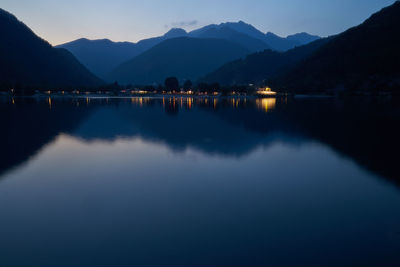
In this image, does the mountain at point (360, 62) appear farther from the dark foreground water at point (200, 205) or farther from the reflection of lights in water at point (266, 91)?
the dark foreground water at point (200, 205)

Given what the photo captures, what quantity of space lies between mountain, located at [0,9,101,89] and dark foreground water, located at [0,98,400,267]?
145016mm

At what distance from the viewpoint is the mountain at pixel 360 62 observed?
10190cm

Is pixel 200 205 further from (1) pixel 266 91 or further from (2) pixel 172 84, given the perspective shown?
(1) pixel 266 91

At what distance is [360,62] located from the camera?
4643 inches

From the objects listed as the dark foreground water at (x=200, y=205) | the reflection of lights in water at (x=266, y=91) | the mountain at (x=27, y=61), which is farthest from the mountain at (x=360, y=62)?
the mountain at (x=27, y=61)

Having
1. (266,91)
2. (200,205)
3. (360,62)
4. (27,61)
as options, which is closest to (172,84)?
(266,91)

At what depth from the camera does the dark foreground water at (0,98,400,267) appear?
7.35m

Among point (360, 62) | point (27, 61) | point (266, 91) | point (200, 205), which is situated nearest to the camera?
point (200, 205)

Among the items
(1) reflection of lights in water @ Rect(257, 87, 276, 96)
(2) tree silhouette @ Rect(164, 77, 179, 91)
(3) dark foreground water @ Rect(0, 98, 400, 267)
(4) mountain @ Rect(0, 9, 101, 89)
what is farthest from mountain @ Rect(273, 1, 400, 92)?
(4) mountain @ Rect(0, 9, 101, 89)

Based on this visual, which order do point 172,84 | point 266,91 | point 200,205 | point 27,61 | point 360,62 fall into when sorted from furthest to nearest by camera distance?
1. point 27,61
2. point 172,84
3. point 266,91
4. point 360,62
5. point 200,205

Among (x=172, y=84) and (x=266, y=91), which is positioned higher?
(x=172, y=84)

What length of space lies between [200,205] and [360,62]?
13045cm

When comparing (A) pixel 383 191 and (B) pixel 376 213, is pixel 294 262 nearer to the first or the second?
(B) pixel 376 213

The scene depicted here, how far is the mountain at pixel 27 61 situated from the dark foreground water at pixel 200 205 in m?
145
